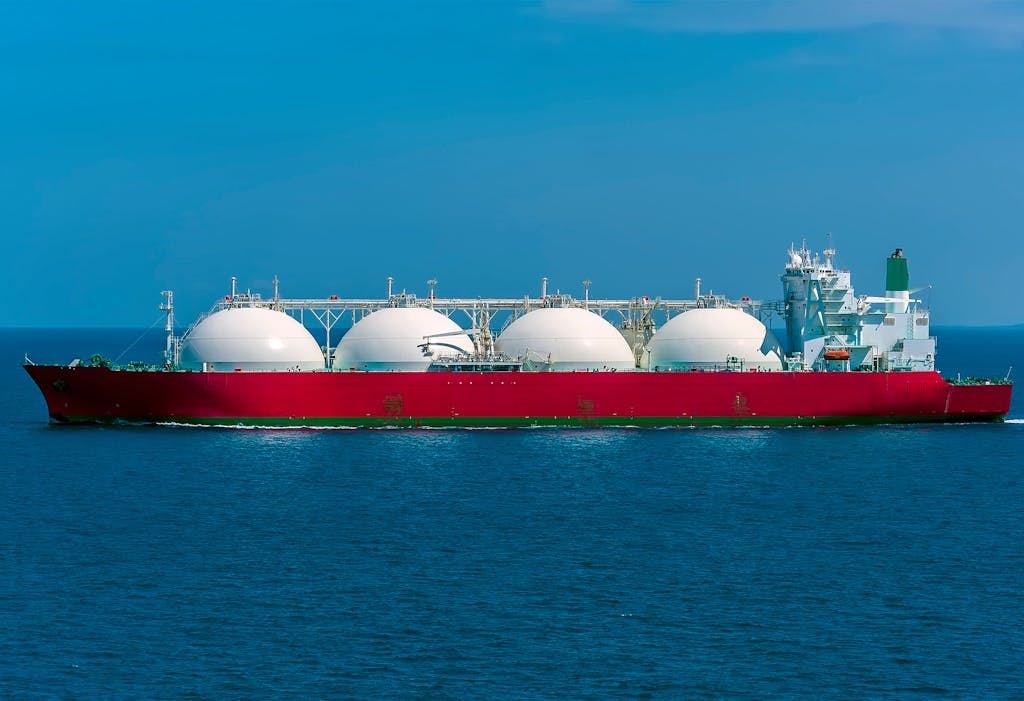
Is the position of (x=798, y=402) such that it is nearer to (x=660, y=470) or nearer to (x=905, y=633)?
(x=660, y=470)

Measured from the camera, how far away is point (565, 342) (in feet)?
210

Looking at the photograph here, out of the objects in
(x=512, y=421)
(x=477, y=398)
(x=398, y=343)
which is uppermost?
(x=398, y=343)

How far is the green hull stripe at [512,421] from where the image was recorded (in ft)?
205

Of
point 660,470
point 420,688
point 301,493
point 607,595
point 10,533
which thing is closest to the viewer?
point 420,688

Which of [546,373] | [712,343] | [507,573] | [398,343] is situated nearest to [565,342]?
[546,373]

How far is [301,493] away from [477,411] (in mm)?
18393

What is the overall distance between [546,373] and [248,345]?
47.4ft

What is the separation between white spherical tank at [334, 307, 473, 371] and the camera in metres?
63.9

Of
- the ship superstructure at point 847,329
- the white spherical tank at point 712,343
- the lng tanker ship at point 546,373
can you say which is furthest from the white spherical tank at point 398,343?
the ship superstructure at point 847,329

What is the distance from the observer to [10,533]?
38.9 meters

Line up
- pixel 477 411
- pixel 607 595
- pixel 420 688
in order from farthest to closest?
pixel 477 411 → pixel 607 595 → pixel 420 688

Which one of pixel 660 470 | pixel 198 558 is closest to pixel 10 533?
pixel 198 558

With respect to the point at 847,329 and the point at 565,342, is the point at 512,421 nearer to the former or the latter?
the point at 565,342

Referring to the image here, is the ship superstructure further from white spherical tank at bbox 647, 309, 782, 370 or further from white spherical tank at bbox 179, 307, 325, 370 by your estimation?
white spherical tank at bbox 179, 307, 325, 370
